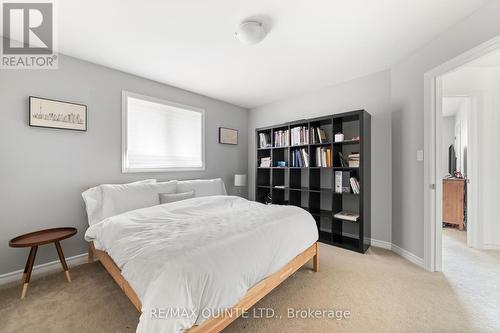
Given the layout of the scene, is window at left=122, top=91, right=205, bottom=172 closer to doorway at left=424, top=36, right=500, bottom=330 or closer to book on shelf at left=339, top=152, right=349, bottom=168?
book on shelf at left=339, top=152, right=349, bottom=168

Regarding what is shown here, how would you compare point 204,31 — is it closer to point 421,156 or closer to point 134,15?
point 134,15

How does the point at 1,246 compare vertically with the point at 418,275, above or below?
above

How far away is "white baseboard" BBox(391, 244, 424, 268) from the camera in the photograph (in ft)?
7.58

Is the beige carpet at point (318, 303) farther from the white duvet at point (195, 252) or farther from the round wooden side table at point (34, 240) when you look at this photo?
the white duvet at point (195, 252)

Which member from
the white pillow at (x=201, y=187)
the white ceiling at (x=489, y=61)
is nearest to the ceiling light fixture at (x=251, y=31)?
the white pillow at (x=201, y=187)

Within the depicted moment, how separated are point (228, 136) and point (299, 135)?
1.48 meters

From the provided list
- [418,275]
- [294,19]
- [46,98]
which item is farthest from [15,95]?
[418,275]

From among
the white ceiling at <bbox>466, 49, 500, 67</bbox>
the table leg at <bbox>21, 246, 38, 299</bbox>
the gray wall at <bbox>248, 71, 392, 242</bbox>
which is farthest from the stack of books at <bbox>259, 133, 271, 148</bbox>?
the table leg at <bbox>21, 246, 38, 299</bbox>

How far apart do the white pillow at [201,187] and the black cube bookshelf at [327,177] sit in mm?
859

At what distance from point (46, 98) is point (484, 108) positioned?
5449 mm

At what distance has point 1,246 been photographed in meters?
2.01

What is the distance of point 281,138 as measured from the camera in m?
3.62

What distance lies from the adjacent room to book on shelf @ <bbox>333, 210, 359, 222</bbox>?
0.03m

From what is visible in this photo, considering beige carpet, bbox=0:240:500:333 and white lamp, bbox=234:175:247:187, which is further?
white lamp, bbox=234:175:247:187
